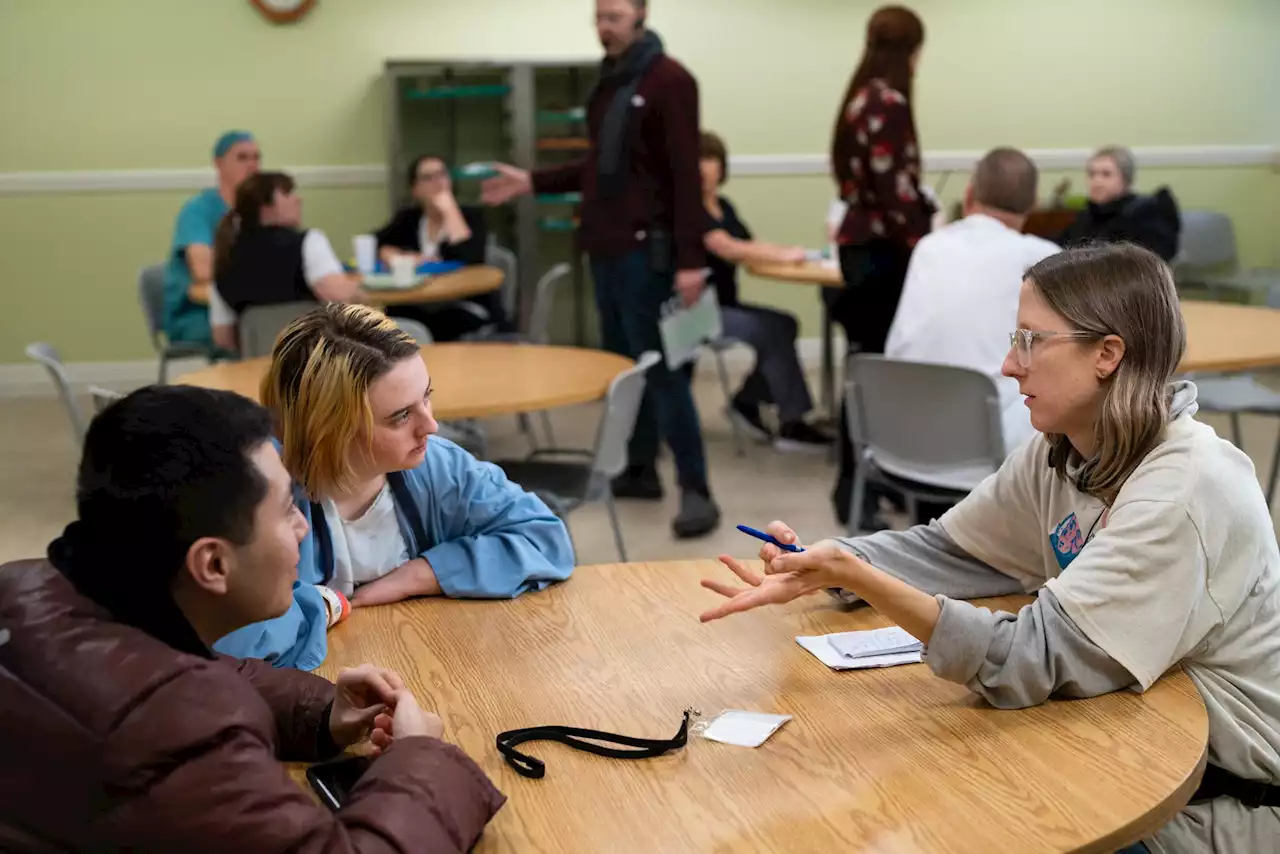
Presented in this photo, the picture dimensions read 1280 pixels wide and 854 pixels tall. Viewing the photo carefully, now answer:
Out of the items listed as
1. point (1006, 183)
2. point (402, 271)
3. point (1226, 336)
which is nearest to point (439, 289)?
point (402, 271)

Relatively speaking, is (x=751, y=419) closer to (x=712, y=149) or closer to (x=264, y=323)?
(x=712, y=149)

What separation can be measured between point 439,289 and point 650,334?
0.98 meters

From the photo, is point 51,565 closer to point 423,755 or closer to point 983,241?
point 423,755

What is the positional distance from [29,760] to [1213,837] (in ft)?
3.98

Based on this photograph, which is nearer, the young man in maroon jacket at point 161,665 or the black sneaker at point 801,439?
the young man in maroon jacket at point 161,665

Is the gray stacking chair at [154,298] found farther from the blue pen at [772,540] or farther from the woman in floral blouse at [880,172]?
the blue pen at [772,540]

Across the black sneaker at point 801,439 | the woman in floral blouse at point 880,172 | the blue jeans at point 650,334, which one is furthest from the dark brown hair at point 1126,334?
the black sneaker at point 801,439

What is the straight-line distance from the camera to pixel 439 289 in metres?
4.85

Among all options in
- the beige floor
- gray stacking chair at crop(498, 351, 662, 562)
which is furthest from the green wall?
gray stacking chair at crop(498, 351, 662, 562)

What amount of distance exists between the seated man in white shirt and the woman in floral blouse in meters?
0.64

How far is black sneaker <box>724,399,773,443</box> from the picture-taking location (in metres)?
5.73

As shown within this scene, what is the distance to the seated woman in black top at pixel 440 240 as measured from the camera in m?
5.46

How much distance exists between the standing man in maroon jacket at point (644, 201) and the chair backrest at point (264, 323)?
757 millimetres

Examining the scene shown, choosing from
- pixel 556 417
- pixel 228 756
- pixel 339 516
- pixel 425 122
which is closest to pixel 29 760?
pixel 228 756
